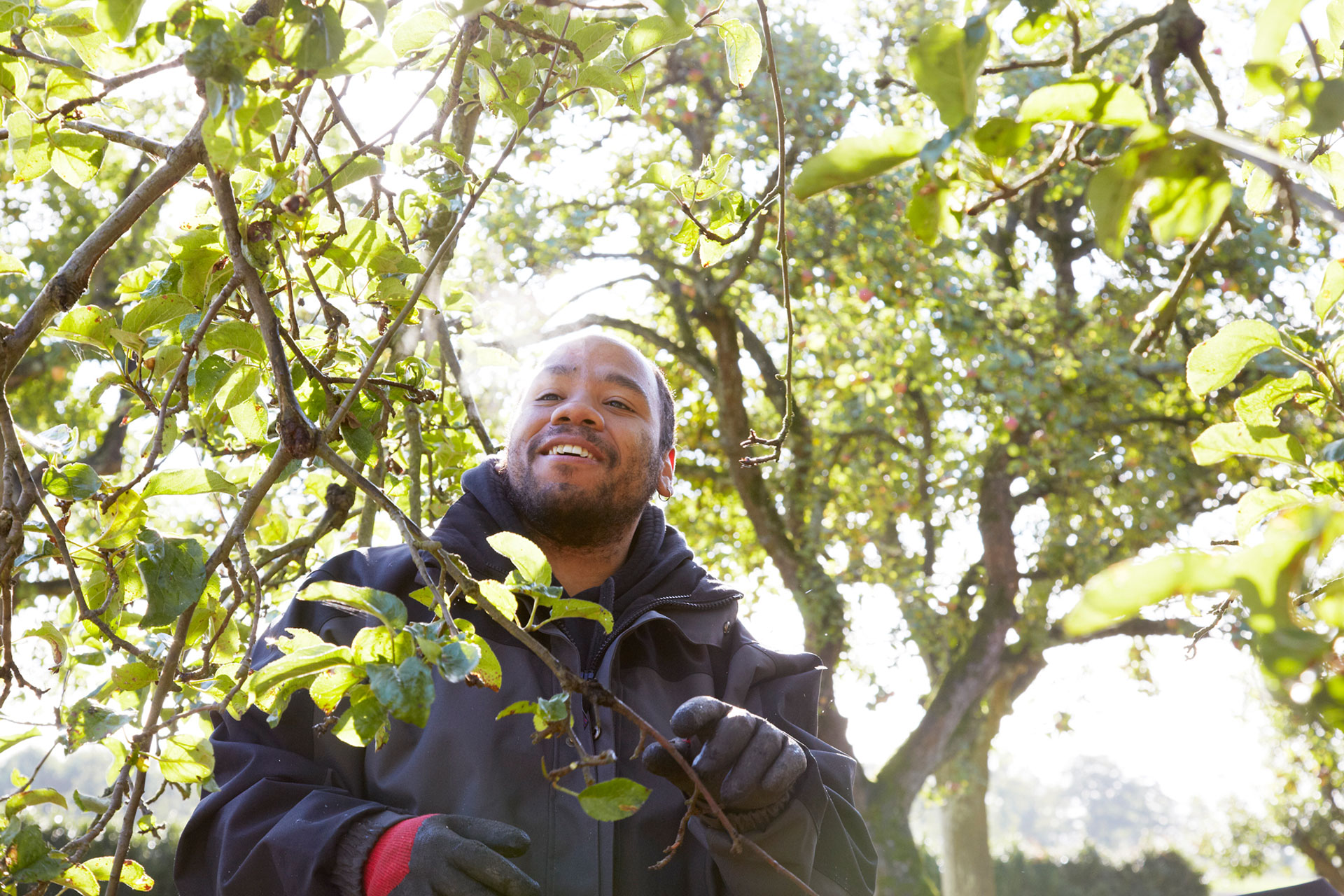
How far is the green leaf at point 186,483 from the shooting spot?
106cm

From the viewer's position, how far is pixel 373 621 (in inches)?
70.5

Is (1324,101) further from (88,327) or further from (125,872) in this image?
(125,872)

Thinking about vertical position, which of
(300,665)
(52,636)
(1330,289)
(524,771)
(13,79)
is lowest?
(300,665)

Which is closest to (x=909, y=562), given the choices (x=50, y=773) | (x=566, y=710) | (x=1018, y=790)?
(x=566, y=710)

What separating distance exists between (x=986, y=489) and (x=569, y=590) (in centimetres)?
723

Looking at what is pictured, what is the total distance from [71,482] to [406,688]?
22.1 inches

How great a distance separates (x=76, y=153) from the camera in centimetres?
115

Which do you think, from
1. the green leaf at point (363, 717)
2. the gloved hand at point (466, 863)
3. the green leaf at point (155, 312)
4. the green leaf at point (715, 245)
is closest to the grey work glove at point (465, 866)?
the gloved hand at point (466, 863)

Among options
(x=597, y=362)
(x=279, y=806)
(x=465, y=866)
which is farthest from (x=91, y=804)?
(x=597, y=362)

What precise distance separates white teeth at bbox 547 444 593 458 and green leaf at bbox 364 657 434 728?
139cm

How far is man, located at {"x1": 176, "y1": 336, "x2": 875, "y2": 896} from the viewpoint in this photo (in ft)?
4.58

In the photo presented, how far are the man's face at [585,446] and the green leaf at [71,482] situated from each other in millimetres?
1103

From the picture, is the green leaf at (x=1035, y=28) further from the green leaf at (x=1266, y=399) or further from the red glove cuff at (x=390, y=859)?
the red glove cuff at (x=390, y=859)

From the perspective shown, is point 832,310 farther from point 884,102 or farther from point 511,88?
point 511,88
